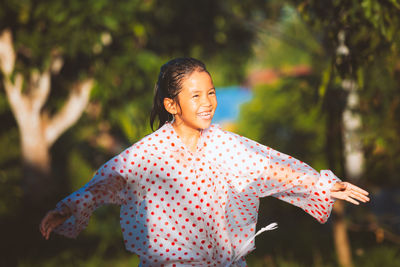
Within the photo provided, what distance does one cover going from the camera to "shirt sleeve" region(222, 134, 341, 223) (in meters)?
2.24

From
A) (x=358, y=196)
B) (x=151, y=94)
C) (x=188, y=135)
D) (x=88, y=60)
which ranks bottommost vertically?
(x=358, y=196)

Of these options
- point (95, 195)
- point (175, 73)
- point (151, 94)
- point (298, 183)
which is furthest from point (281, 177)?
point (151, 94)

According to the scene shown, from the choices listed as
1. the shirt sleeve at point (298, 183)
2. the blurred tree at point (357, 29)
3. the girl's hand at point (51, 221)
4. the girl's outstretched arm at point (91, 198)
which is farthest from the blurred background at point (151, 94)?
the girl's hand at point (51, 221)

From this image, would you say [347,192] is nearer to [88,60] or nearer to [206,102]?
[206,102]

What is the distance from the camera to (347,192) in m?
2.16

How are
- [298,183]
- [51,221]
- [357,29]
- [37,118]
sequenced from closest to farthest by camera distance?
[51,221] → [298,183] → [357,29] → [37,118]

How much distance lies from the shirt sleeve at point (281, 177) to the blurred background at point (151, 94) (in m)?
0.62

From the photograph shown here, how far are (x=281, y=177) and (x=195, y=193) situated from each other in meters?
0.44

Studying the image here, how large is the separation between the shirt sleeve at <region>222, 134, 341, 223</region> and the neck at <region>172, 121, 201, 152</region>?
201 millimetres

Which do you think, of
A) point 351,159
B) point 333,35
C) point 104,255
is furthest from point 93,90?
point 351,159

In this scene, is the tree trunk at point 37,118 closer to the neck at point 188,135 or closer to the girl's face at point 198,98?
the neck at point 188,135

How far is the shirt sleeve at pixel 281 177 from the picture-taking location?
88.3 inches

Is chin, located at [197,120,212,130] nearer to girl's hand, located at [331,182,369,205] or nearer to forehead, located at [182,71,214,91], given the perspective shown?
forehead, located at [182,71,214,91]

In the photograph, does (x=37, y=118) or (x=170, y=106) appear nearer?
(x=170, y=106)
